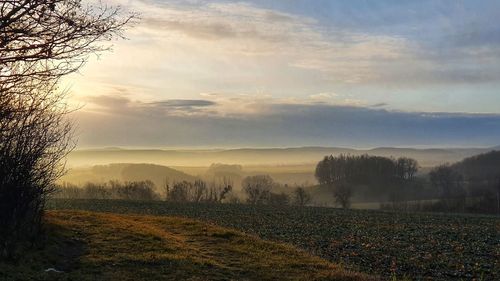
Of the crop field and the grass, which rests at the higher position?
the grass

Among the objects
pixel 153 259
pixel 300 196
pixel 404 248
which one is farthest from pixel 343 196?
pixel 153 259

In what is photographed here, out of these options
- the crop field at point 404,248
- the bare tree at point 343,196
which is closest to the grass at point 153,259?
the crop field at point 404,248

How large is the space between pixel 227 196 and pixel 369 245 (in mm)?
64900

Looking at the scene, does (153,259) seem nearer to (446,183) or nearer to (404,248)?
(404,248)

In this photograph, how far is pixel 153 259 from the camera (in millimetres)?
15922

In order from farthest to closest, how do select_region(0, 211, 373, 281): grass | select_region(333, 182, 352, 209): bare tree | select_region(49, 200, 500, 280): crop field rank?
1. select_region(333, 182, 352, 209): bare tree
2. select_region(49, 200, 500, 280): crop field
3. select_region(0, 211, 373, 281): grass

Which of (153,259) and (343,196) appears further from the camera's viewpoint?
(343,196)

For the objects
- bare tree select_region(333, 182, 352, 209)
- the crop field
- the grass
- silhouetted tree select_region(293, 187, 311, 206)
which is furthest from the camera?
silhouetted tree select_region(293, 187, 311, 206)

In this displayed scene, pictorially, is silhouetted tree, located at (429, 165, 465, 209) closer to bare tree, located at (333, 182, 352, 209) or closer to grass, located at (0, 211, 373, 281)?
bare tree, located at (333, 182, 352, 209)

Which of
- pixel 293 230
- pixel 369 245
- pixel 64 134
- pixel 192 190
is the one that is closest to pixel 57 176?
pixel 64 134

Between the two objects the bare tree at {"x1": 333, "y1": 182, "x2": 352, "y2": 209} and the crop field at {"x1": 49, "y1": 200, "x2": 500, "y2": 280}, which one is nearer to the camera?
the crop field at {"x1": 49, "y1": 200, "x2": 500, "y2": 280}

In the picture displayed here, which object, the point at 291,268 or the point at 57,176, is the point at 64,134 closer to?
the point at 57,176

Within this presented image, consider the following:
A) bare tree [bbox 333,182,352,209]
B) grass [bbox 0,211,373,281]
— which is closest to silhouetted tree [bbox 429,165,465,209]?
bare tree [bbox 333,182,352,209]

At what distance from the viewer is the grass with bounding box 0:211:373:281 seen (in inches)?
538
